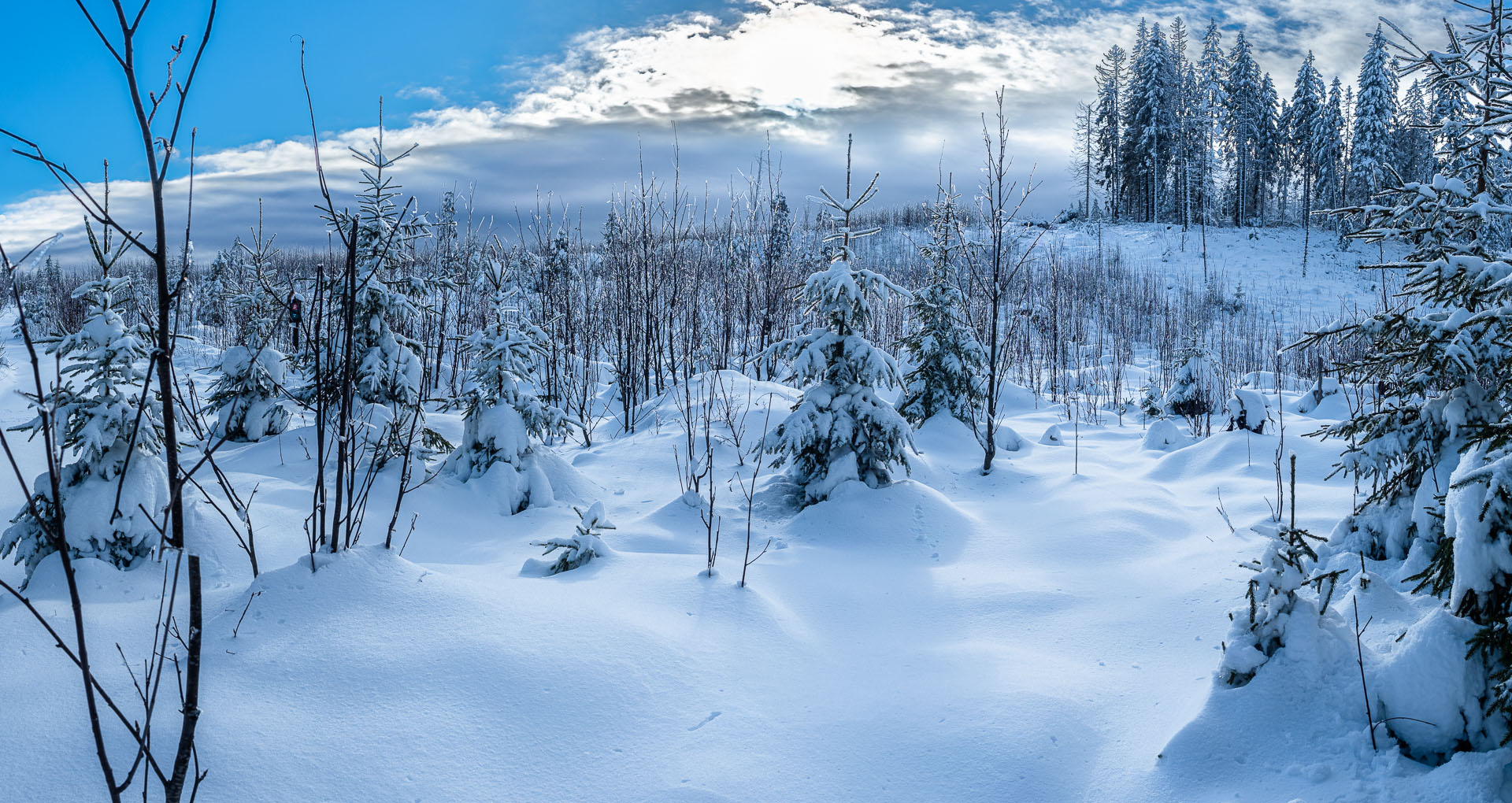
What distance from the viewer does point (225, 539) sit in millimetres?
4008

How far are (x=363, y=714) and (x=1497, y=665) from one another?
3.55 m

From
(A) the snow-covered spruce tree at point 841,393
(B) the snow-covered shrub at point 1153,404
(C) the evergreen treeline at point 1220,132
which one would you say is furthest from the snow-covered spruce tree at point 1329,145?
(A) the snow-covered spruce tree at point 841,393

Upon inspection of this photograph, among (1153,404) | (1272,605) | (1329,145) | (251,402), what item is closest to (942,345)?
(1153,404)

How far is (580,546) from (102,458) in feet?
8.22

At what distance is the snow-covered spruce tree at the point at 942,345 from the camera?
7766mm

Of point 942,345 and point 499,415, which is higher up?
point 942,345

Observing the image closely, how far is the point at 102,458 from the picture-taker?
385 cm

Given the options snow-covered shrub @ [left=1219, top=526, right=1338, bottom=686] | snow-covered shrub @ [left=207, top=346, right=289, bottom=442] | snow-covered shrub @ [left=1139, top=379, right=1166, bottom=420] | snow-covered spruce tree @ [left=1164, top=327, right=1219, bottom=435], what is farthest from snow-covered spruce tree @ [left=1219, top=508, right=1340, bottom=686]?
snow-covered shrub @ [left=1139, top=379, right=1166, bottom=420]

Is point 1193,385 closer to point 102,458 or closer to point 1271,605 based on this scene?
point 1271,605

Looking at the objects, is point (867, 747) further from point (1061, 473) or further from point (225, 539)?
point (1061, 473)

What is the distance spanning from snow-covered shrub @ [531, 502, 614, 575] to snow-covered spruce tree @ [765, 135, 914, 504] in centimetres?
171

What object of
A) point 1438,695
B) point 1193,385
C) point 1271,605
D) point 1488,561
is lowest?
point 1438,695

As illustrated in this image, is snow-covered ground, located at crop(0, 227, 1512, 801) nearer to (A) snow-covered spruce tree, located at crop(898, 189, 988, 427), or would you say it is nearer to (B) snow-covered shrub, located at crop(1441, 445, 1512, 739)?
(B) snow-covered shrub, located at crop(1441, 445, 1512, 739)

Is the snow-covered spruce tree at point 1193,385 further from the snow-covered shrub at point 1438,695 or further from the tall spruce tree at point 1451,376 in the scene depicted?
the snow-covered shrub at point 1438,695
